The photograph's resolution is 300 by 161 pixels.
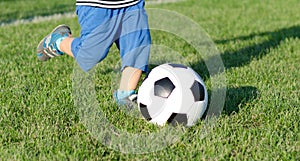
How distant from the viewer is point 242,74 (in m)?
4.68

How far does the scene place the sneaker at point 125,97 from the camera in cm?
375

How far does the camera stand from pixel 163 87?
330cm

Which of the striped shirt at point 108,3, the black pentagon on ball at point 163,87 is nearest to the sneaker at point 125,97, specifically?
the black pentagon on ball at point 163,87

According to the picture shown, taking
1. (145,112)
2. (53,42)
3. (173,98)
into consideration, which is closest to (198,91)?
(173,98)

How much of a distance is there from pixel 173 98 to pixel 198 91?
7.6 inches

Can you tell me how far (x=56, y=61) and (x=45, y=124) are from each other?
2.12m

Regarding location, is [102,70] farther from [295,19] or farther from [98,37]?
[295,19]

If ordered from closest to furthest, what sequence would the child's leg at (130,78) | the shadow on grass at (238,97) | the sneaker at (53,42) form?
the shadow on grass at (238,97), the child's leg at (130,78), the sneaker at (53,42)

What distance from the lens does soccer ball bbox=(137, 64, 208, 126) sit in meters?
3.23

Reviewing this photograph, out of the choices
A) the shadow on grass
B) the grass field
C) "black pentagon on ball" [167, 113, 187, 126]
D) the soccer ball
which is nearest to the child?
the grass field

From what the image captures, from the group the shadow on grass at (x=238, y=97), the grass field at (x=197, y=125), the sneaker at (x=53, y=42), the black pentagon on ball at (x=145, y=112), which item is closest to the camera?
the grass field at (x=197, y=125)

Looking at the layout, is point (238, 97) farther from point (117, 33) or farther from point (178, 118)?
point (117, 33)

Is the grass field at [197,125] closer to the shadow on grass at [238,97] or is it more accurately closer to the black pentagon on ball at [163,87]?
the shadow on grass at [238,97]

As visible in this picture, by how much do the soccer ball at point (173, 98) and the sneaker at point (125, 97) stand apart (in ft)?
1.12
